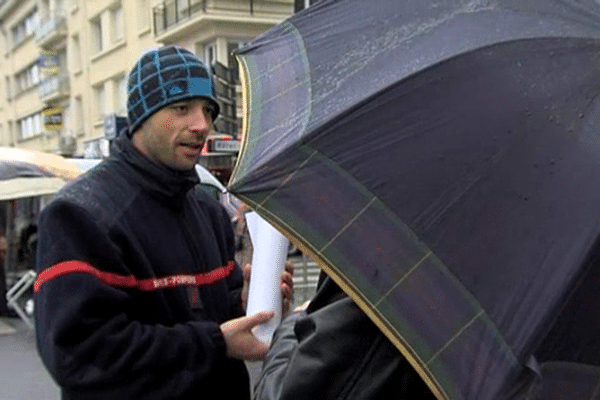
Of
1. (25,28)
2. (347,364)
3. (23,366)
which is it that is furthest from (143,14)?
(347,364)

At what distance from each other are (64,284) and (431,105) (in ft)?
3.18

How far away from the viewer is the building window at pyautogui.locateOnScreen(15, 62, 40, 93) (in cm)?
3756

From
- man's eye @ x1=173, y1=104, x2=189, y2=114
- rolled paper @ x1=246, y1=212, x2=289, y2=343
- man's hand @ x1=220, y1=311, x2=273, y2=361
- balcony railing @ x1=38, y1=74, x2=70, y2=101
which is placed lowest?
man's hand @ x1=220, y1=311, x2=273, y2=361

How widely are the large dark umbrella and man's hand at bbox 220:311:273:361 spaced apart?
479 millimetres

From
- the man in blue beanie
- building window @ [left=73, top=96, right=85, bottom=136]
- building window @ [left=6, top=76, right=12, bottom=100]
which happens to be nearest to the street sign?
building window @ [left=73, top=96, right=85, bottom=136]

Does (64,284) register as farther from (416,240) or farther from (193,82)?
(416,240)

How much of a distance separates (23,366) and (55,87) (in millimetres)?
27588

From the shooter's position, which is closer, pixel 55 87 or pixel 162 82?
pixel 162 82

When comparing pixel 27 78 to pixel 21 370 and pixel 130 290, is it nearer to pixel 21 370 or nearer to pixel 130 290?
pixel 21 370

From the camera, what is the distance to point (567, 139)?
4.64ft

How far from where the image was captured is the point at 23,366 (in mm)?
6648

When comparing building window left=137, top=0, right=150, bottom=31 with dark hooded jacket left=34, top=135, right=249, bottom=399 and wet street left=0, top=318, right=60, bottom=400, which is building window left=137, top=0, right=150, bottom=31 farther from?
dark hooded jacket left=34, top=135, right=249, bottom=399

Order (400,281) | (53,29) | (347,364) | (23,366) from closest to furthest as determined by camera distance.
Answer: (400,281)
(347,364)
(23,366)
(53,29)

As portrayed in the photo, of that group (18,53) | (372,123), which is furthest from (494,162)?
(18,53)
